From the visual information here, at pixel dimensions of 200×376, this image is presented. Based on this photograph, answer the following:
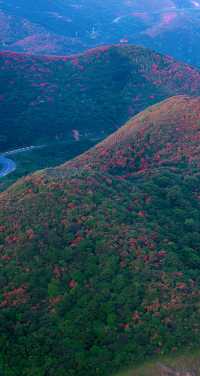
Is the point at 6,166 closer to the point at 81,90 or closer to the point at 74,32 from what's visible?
the point at 81,90

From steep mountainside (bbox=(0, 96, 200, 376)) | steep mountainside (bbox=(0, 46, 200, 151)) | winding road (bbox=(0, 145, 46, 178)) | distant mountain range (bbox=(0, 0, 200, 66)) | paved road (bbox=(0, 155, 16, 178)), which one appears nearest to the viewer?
steep mountainside (bbox=(0, 96, 200, 376))

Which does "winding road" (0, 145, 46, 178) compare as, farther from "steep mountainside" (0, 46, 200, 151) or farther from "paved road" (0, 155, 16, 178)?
"steep mountainside" (0, 46, 200, 151)

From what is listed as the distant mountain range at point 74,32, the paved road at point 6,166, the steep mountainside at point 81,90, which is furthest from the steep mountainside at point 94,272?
the distant mountain range at point 74,32

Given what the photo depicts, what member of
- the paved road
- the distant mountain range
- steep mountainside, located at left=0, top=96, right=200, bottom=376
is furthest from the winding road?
the distant mountain range

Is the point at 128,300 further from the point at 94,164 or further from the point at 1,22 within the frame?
the point at 1,22

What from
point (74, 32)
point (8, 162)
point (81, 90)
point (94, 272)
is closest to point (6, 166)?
point (8, 162)

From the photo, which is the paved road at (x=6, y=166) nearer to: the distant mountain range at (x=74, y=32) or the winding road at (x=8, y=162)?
the winding road at (x=8, y=162)
